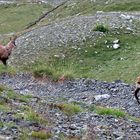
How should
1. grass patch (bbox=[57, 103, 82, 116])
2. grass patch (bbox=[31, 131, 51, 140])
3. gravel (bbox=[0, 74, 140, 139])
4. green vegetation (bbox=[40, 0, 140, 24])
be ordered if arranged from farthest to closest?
green vegetation (bbox=[40, 0, 140, 24]) → grass patch (bbox=[57, 103, 82, 116]) → gravel (bbox=[0, 74, 140, 139]) → grass patch (bbox=[31, 131, 51, 140])

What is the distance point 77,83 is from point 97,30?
1073 cm

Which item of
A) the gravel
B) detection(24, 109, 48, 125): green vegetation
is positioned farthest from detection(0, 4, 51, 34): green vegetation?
detection(24, 109, 48, 125): green vegetation

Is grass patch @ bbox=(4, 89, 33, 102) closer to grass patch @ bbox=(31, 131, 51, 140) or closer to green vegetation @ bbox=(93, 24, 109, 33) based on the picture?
grass patch @ bbox=(31, 131, 51, 140)

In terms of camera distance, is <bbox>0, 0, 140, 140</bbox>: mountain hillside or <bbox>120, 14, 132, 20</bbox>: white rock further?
<bbox>120, 14, 132, 20</bbox>: white rock

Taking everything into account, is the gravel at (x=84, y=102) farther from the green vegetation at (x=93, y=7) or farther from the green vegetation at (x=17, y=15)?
the green vegetation at (x=17, y=15)

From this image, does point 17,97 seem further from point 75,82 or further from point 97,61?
point 97,61

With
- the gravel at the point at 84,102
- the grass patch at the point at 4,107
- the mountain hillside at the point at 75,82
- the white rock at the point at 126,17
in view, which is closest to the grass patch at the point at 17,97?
the mountain hillside at the point at 75,82

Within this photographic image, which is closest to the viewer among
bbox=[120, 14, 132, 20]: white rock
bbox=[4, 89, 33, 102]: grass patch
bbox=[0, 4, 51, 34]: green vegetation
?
bbox=[4, 89, 33, 102]: grass patch

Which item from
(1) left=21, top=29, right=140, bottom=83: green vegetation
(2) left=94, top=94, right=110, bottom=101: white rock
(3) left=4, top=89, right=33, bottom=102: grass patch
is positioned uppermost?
(3) left=4, top=89, right=33, bottom=102: grass patch

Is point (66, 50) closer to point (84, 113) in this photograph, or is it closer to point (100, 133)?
point (84, 113)

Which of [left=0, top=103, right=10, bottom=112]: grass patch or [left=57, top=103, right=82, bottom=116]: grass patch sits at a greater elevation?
[left=0, top=103, right=10, bottom=112]: grass patch

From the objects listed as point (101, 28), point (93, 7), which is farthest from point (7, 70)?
point (93, 7)

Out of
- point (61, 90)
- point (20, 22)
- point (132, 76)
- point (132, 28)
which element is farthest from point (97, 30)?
point (20, 22)

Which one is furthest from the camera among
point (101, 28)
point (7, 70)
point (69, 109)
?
point (101, 28)
